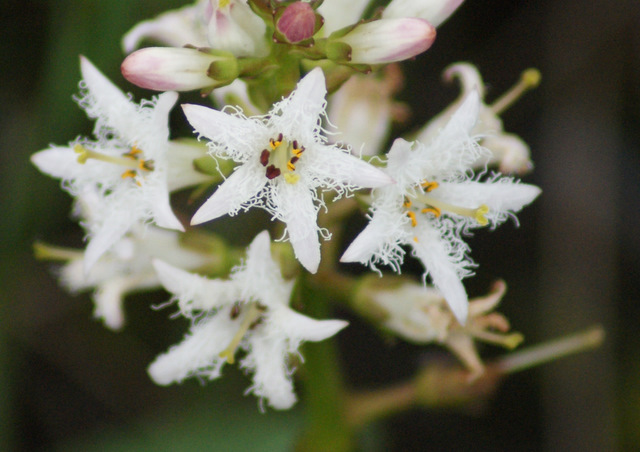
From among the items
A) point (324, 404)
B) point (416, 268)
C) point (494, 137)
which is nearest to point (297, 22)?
point (494, 137)

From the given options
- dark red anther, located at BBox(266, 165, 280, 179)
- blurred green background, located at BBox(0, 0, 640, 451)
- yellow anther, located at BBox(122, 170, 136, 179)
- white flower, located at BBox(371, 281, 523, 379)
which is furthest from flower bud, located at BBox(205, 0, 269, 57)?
blurred green background, located at BBox(0, 0, 640, 451)

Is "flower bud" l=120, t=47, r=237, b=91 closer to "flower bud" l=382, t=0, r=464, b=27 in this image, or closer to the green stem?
"flower bud" l=382, t=0, r=464, b=27

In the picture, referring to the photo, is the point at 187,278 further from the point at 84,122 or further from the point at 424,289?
the point at 84,122

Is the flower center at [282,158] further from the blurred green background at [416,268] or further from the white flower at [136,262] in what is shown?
the blurred green background at [416,268]

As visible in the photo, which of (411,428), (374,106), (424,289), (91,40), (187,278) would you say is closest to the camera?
(187,278)

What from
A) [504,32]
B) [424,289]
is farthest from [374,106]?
[504,32]

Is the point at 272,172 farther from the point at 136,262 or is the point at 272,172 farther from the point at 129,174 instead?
the point at 136,262
